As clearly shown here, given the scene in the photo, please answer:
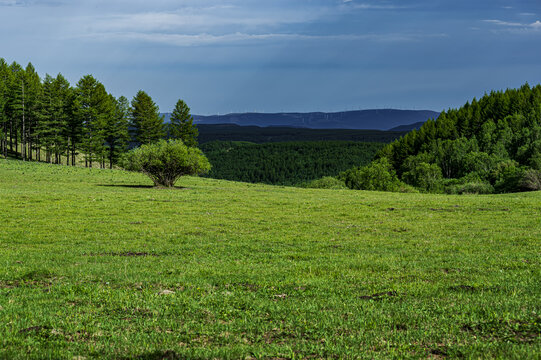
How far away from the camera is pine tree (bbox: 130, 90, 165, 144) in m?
116

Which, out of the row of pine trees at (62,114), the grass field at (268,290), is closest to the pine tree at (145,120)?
the row of pine trees at (62,114)

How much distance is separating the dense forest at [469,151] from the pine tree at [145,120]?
58.4m

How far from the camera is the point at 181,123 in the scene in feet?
411

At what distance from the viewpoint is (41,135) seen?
4085 inches

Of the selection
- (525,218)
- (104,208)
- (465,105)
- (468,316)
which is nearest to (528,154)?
(465,105)

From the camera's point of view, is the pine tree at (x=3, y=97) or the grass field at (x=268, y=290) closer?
the grass field at (x=268, y=290)

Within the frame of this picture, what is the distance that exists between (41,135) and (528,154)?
138 m

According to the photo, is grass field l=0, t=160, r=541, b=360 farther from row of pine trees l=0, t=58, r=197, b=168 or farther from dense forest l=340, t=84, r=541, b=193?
row of pine trees l=0, t=58, r=197, b=168

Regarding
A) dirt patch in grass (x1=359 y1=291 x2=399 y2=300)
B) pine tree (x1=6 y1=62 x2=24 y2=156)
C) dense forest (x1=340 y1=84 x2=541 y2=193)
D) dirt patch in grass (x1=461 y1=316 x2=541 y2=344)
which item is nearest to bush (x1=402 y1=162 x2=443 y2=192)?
dense forest (x1=340 y1=84 x2=541 y2=193)

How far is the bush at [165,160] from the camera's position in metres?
54.2

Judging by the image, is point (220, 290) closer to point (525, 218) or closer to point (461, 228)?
point (461, 228)

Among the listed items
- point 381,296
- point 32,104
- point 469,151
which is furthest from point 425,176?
point 381,296

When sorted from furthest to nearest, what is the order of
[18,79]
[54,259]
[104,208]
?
[18,79]
[104,208]
[54,259]

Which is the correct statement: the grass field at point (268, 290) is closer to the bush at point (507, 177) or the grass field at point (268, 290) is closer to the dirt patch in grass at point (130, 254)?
the dirt patch in grass at point (130, 254)
